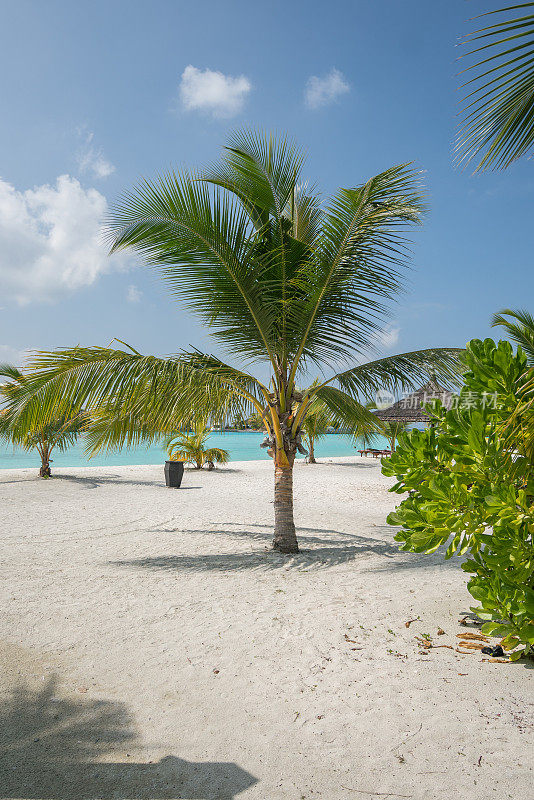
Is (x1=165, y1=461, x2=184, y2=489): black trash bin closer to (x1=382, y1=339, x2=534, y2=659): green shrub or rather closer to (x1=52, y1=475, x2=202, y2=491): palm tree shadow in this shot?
(x1=52, y1=475, x2=202, y2=491): palm tree shadow

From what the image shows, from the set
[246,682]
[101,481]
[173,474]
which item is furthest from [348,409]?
[101,481]

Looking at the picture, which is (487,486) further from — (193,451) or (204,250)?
(193,451)

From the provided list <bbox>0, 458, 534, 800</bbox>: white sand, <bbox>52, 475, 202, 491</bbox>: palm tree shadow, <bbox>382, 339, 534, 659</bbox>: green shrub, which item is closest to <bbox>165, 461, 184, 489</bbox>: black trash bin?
<bbox>52, 475, 202, 491</bbox>: palm tree shadow

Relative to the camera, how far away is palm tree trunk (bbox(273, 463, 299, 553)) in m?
6.20

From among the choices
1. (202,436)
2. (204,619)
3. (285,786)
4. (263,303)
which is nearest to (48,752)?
(285,786)

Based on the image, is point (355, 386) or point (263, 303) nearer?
point (263, 303)

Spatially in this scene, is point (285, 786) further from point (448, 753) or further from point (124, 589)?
point (124, 589)

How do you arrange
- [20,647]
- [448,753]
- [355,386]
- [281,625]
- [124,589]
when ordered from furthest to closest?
[355,386] < [124,589] < [281,625] < [20,647] < [448,753]

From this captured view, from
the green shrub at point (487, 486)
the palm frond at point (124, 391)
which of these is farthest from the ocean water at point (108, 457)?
the green shrub at point (487, 486)

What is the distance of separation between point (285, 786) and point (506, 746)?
3.23ft

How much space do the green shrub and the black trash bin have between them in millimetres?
9888

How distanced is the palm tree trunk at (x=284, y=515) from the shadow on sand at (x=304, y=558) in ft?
0.45

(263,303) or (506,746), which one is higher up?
(263,303)

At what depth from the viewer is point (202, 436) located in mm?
16812
